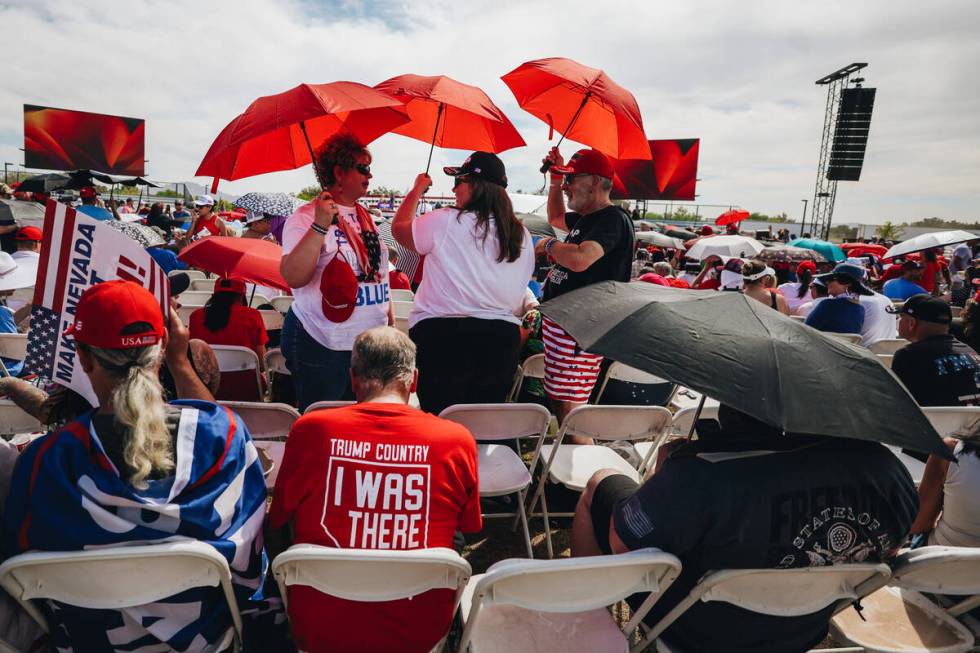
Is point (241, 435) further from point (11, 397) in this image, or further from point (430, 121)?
point (430, 121)

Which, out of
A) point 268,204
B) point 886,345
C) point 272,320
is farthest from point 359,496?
point 268,204

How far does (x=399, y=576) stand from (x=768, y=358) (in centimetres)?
125

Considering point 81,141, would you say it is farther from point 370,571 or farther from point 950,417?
point 950,417

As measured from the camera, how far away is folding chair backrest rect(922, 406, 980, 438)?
9.59 feet

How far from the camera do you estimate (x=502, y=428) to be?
2742mm

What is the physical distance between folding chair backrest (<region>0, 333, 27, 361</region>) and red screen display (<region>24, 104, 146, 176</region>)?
27150 millimetres

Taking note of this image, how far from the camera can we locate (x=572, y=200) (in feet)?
11.2

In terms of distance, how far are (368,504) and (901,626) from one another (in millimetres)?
2029

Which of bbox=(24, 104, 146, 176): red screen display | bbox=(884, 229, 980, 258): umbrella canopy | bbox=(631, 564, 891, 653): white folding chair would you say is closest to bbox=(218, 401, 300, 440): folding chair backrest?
bbox=(631, 564, 891, 653): white folding chair

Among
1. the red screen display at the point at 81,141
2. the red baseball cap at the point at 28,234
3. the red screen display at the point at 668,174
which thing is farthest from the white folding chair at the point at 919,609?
the red screen display at the point at 81,141

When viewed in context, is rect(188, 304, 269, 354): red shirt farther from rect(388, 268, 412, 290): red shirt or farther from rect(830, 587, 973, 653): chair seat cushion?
rect(830, 587, 973, 653): chair seat cushion

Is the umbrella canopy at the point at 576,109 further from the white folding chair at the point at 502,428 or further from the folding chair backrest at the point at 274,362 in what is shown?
the folding chair backrest at the point at 274,362

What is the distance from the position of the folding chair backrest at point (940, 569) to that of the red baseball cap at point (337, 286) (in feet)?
8.01

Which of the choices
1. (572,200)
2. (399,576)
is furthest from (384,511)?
(572,200)
